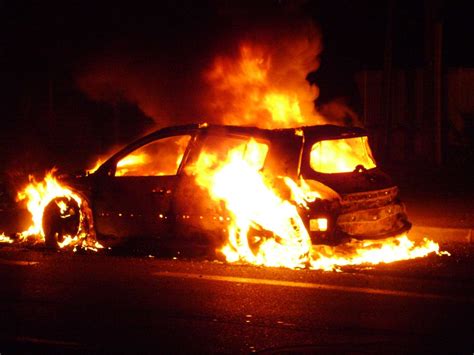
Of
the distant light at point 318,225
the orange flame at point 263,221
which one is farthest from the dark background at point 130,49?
the distant light at point 318,225

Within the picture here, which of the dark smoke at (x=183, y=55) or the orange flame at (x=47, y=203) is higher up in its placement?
the dark smoke at (x=183, y=55)

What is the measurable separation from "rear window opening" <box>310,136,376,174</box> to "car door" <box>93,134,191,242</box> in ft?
5.06

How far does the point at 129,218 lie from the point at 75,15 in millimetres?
8786

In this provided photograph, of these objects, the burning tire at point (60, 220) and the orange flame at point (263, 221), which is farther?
the burning tire at point (60, 220)

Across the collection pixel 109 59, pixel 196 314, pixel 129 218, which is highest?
pixel 109 59

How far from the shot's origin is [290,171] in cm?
1027

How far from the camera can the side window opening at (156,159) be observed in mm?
11055

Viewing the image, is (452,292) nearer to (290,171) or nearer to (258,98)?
(290,171)

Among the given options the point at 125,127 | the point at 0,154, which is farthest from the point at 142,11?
the point at 0,154

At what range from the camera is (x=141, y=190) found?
1084 cm

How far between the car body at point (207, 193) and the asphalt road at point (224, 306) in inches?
15.8

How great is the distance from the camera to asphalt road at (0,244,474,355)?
7.09 meters

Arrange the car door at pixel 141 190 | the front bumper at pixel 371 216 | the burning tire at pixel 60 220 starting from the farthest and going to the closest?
the burning tire at pixel 60 220, the car door at pixel 141 190, the front bumper at pixel 371 216

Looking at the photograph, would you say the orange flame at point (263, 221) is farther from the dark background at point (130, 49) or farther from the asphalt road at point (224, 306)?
the dark background at point (130, 49)
